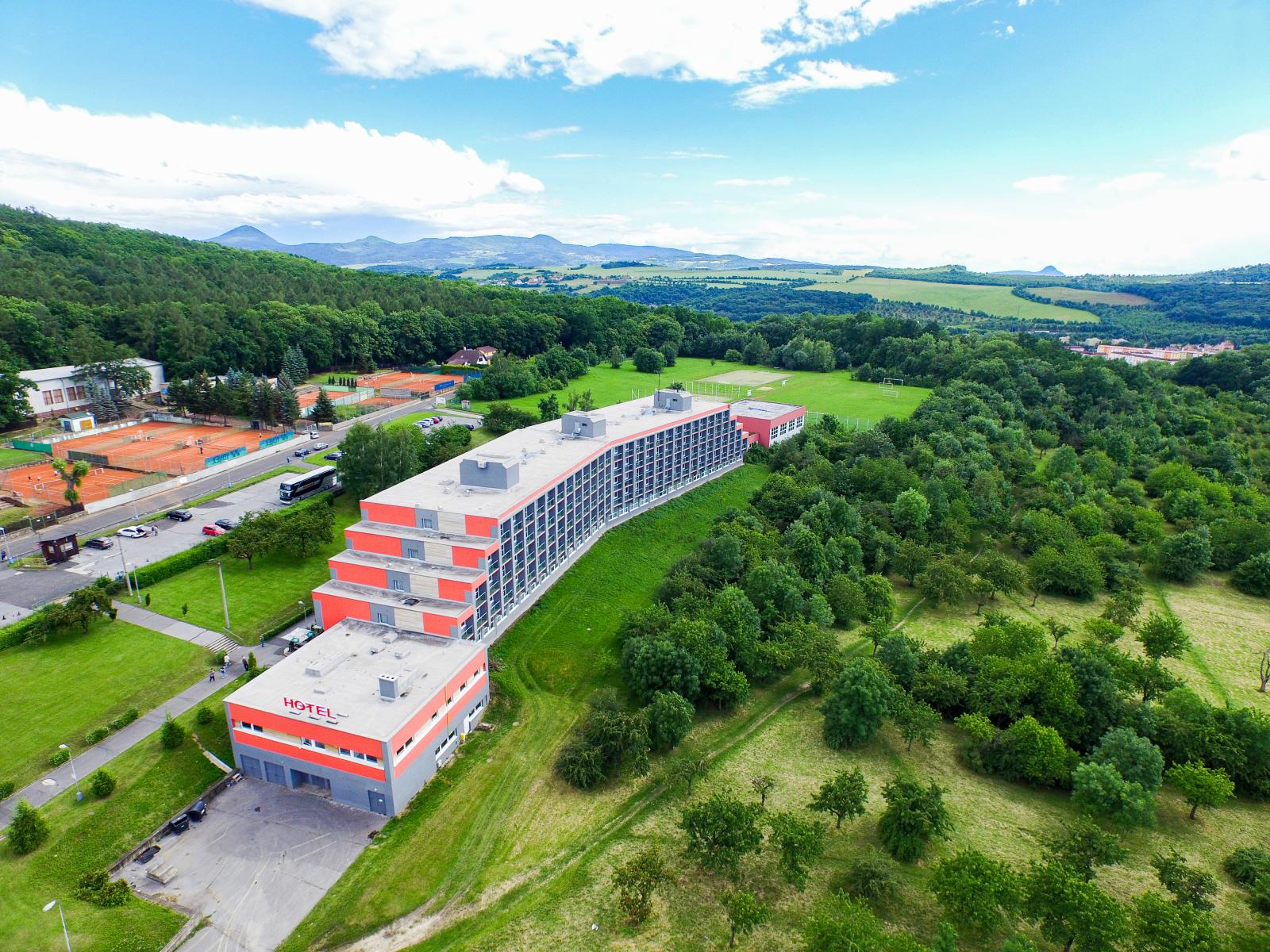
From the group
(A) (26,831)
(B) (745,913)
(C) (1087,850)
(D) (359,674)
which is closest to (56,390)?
(A) (26,831)

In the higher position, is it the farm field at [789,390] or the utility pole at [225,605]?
the farm field at [789,390]

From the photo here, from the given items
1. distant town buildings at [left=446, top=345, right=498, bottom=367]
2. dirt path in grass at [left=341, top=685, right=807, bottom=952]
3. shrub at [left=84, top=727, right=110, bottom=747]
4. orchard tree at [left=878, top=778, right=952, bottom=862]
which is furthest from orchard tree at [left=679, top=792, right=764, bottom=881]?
distant town buildings at [left=446, top=345, right=498, bottom=367]

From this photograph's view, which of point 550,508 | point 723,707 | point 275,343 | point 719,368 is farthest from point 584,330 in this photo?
point 723,707

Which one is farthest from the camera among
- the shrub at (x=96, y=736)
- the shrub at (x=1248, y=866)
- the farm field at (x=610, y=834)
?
the shrub at (x=96, y=736)

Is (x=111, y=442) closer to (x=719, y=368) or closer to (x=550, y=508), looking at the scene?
(x=550, y=508)

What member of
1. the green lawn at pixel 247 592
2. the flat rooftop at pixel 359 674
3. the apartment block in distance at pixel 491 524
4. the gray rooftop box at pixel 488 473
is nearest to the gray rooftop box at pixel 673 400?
the apartment block in distance at pixel 491 524

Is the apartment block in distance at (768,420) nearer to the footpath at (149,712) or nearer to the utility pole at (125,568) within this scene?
the footpath at (149,712)

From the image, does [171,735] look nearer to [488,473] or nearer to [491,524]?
[491,524]
